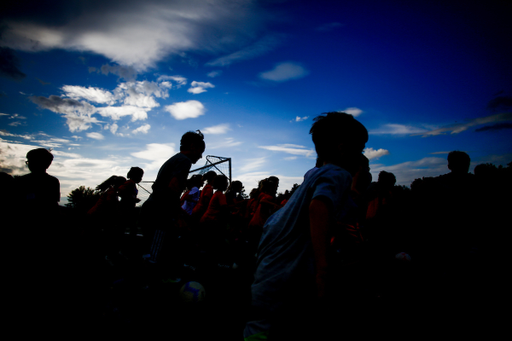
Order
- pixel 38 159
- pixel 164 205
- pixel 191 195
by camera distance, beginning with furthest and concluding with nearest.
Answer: pixel 191 195
pixel 164 205
pixel 38 159

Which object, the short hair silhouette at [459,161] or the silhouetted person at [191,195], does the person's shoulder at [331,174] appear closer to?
the short hair silhouette at [459,161]

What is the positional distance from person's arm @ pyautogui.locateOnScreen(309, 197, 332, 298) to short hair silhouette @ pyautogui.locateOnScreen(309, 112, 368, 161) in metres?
0.35

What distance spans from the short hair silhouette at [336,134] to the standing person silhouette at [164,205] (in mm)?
2445

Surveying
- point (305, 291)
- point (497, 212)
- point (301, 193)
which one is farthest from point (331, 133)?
point (497, 212)

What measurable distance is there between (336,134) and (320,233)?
57 cm

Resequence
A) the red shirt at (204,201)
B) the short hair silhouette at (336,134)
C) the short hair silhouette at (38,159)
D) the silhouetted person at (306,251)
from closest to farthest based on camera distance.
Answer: the silhouetted person at (306,251) → the short hair silhouette at (336,134) → the short hair silhouette at (38,159) → the red shirt at (204,201)

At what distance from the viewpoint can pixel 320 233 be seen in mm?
907

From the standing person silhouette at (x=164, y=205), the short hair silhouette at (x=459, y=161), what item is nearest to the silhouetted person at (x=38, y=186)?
the standing person silhouette at (x=164, y=205)

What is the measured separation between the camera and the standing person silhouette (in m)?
3.15

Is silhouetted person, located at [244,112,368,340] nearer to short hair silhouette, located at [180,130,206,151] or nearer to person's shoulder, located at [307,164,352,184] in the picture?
person's shoulder, located at [307,164,352,184]

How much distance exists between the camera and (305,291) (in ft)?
2.90

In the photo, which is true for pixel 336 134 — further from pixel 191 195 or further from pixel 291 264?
pixel 191 195

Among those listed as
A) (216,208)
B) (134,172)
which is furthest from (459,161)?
(134,172)

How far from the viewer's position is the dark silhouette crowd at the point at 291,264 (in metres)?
0.94
